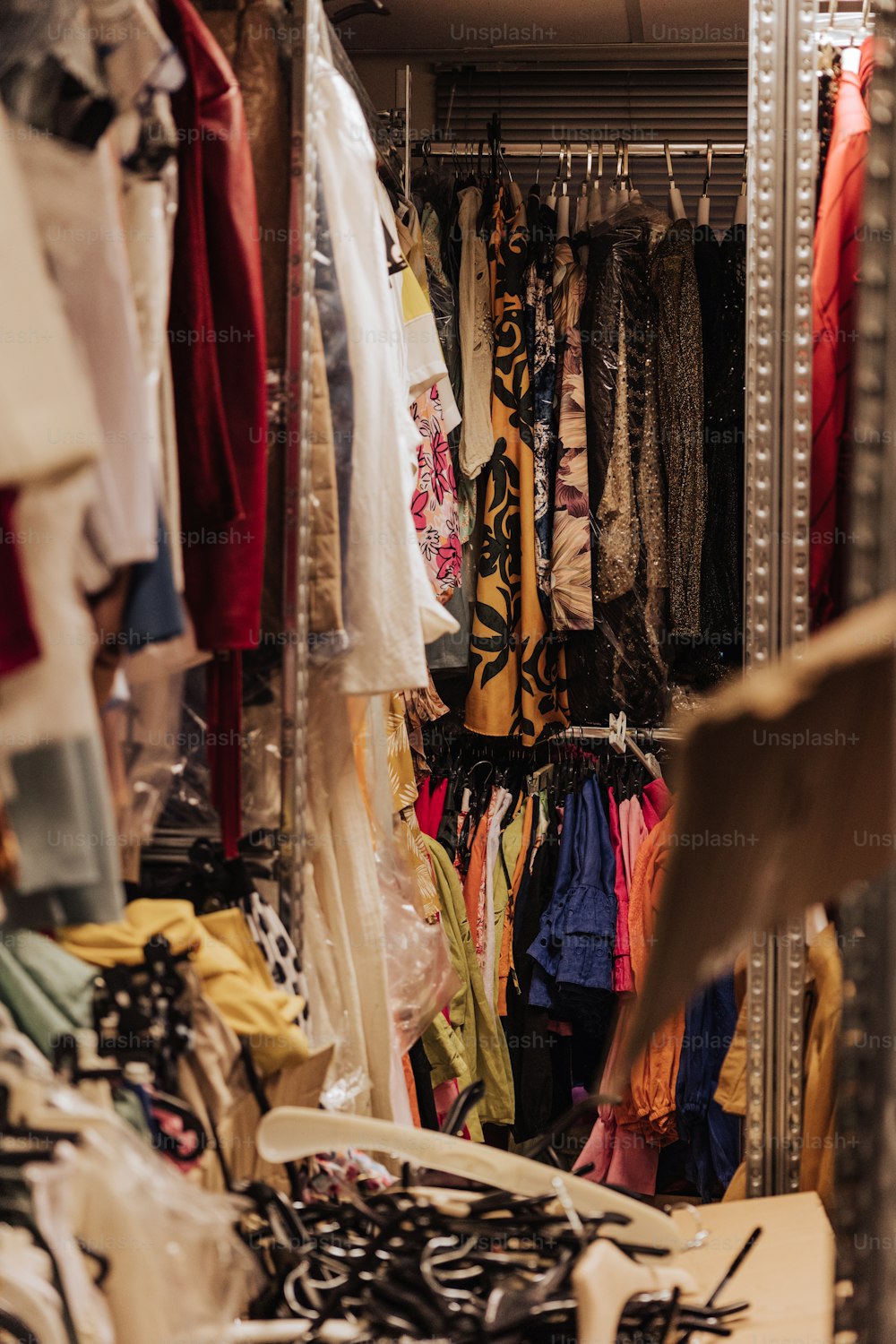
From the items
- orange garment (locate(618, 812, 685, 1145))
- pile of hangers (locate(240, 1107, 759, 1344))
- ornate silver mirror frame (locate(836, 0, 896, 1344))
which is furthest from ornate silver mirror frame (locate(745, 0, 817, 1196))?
orange garment (locate(618, 812, 685, 1145))

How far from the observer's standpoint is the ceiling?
3.21m

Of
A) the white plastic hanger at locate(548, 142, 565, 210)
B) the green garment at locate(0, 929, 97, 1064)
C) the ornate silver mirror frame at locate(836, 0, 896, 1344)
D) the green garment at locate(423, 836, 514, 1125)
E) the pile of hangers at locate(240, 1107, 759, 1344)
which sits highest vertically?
the white plastic hanger at locate(548, 142, 565, 210)

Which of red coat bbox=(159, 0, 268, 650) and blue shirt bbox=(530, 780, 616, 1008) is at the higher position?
red coat bbox=(159, 0, 268, 650)

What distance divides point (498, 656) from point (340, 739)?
1.26 meters

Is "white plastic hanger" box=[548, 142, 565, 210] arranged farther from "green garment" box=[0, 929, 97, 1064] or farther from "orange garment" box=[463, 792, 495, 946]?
"green garment" box=[0, 929, 97, 1064]

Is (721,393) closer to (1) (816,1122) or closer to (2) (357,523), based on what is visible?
(2) (357,523)

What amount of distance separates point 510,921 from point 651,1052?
48 centimetres

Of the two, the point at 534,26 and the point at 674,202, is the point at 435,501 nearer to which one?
the point at 674,202

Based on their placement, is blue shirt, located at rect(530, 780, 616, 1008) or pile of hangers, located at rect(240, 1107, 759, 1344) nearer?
pile of hangers, located at rect(240, 1107, 759, 1344)

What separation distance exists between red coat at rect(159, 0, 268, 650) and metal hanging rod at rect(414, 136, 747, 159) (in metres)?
1.98

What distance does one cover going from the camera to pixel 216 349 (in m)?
1.49

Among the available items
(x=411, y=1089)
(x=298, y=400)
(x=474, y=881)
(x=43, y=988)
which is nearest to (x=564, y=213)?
(x=474, y=881)

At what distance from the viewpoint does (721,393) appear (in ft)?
10.0

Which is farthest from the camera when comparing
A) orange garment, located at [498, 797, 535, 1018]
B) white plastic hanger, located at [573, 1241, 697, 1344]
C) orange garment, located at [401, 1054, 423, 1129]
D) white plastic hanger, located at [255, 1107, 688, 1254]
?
orange garment, located at [498, 797, 535, 1018]
